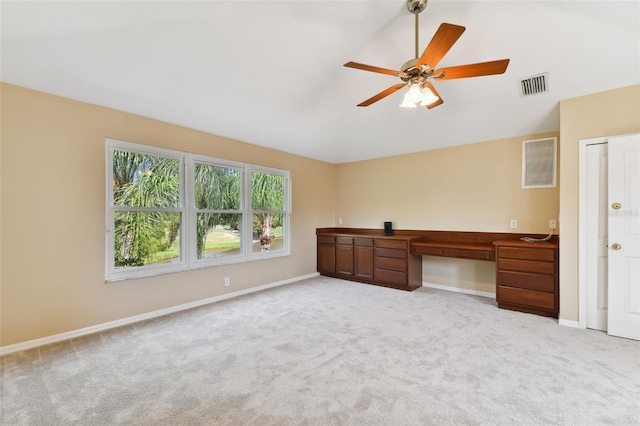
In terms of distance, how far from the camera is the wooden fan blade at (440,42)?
1.46m

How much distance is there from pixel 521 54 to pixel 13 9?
153 inches

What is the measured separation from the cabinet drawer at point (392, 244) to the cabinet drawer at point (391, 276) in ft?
1.35

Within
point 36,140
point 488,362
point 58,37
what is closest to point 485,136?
point 488,362

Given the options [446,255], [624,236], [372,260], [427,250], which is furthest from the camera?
[372,260]

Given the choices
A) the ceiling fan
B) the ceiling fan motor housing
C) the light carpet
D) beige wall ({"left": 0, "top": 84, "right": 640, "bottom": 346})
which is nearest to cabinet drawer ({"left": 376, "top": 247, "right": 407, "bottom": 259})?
beige wall ({"left": 0, "top": 84, "right": 640, "bottom": 346})

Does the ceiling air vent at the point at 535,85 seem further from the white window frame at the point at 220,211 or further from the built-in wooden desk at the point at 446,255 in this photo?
the white window frame at the point at 220,211

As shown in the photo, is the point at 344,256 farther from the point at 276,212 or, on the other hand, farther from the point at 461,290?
the point at 461,290

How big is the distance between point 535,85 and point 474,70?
164cm

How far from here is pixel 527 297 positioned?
3275 mm

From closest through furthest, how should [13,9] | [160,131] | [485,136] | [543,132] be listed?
[13,9] < [160,131] < [543,132] < [485,136]

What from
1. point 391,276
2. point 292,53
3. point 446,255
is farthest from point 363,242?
point 292,53

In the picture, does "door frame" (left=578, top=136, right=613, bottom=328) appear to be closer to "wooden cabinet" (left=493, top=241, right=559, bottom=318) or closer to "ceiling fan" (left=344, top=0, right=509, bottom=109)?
"wooden cabinet" (left=493, top=241, right=559, bottom=318)

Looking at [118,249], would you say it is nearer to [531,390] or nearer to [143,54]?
[143,54]

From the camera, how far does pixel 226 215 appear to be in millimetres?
4109
